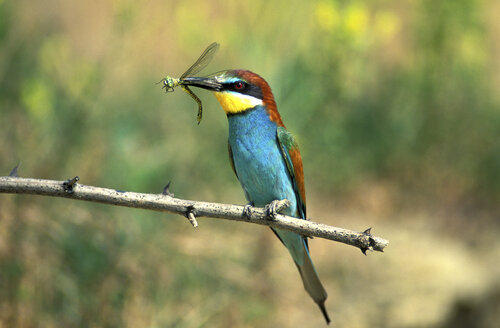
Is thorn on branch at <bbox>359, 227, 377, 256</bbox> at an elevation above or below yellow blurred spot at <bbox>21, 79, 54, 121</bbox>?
below

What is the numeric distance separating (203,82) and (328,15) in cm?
169

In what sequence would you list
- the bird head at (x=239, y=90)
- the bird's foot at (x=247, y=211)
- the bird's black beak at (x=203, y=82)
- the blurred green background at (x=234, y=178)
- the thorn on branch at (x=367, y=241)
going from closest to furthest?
the thorn on branch at (x=367, y=241), the bird's foot at (x=247, y=211), the bird's black beak at (x=203, y=82), the bird head at (x=239, y=90), the blurred green background at (x=234, y=178)

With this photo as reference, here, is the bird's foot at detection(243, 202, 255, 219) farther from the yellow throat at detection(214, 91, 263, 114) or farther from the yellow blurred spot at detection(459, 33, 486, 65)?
the yellow blurred spot at detection(459, 33, 486, 65)

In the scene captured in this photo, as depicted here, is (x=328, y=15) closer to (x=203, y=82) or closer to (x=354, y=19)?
(x=354, y=19)

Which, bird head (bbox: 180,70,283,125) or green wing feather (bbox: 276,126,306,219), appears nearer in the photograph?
bird head (bbox: 180,70,283,125)

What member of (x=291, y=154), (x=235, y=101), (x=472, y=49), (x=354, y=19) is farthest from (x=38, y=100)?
(x=472, y=49)

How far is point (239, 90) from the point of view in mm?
2209

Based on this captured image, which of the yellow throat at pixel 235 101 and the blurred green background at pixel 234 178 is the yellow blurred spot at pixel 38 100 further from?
the yellow throat at pixel 235 101

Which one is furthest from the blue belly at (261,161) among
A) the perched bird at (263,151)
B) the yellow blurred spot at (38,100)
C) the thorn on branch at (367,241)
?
the yellow blurred spot at (38,100)

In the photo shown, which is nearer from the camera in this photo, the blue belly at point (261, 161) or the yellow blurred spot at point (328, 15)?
the blue belly at point (261, 161)

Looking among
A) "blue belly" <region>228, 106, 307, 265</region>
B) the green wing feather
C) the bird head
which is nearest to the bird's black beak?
the bird head

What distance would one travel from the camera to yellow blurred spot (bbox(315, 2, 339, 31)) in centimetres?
347

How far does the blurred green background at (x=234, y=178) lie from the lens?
116 inches

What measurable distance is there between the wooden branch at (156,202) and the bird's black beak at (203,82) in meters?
0.45
